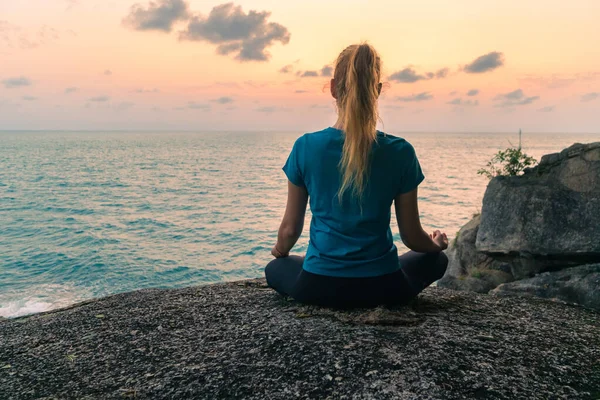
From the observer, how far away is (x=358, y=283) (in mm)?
4637

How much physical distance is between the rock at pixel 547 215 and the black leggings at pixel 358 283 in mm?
4612

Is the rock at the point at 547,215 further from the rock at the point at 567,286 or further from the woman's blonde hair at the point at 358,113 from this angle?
the woman's blonde hair at the point at 358,113

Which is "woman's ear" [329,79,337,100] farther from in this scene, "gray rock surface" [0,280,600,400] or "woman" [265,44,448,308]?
"gray rock surface" [0,280,600,400]

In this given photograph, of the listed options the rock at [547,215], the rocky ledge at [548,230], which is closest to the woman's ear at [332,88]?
the rocky ledge at [548,230]

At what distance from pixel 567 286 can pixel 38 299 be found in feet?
60.6

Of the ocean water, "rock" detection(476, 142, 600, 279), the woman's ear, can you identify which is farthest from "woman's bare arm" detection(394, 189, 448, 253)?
the ocean water

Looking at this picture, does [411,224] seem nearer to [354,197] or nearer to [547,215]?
[354,197]

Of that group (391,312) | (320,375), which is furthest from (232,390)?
(391,312)

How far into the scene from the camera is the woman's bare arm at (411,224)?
4.47m

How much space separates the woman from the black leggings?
11 mm

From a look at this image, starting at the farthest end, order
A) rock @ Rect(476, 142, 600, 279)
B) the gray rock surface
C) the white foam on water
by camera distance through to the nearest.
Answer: the white foam on water
rock @ Rect(476, 142, 600, 279)
the gray rock surface

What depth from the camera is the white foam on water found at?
692 inches

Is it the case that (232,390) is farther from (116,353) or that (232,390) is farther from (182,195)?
(182,195)

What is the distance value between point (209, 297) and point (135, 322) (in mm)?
1173
